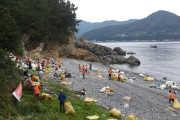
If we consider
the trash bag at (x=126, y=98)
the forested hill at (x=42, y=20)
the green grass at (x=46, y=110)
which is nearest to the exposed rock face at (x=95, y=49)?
the forested hill at (x=42, y=20)

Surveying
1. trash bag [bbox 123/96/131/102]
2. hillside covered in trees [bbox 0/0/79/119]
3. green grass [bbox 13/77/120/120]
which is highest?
hillside covered in trees [bbox 0/0/79/119]

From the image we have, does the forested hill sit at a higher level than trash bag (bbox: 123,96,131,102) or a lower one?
higher

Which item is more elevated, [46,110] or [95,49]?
[95,49]

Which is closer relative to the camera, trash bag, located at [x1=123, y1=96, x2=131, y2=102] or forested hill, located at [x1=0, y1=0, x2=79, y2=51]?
trash bag, located at [x1=123, y1=96, x2=131, y2=102]

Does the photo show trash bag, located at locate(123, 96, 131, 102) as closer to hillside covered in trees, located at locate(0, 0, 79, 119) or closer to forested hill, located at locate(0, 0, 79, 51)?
hillside covered in trees, located at locate(0, 0, 79, 119)

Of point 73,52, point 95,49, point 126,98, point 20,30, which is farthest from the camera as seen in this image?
point 95,49

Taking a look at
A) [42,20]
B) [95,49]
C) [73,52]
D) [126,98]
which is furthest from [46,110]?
[95,49]

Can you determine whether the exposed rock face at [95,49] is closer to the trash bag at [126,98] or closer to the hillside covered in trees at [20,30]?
the hillside covered in trees at [20,30]

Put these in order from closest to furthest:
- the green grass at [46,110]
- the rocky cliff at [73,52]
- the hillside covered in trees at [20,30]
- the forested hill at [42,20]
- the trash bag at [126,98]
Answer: the green grass at [46,110] < the hillside covered in trees at [20,30] < the trash bag at [126,98] < the forested hill at [42,20] < the rocky cliff at [73,52]

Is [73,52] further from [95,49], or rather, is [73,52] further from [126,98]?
[126,98]

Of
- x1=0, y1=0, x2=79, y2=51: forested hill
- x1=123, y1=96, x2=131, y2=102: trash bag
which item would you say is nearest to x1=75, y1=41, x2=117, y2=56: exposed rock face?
x1=0, y1=0, x2=79, y2=51: forested hill

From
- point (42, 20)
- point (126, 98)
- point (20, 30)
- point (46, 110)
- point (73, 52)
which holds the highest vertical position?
point (42, 20)

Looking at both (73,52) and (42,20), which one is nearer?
(42,20)

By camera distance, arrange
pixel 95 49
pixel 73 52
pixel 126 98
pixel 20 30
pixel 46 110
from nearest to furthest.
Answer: pixel 46 110 → pixel 126 98 → pixel 20 30 → pixel 73 52 → pixel 95 49
